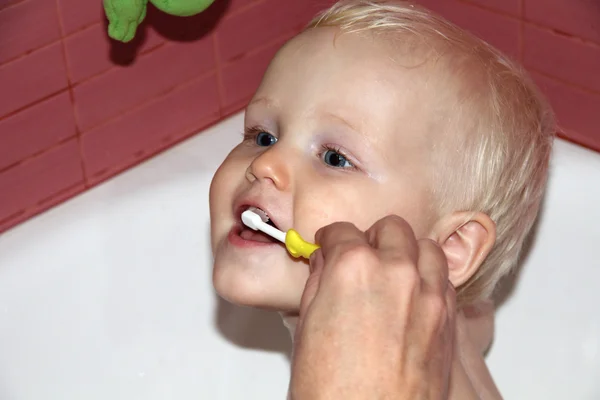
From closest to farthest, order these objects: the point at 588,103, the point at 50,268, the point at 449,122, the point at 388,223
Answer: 1. the point at 388,223
2. the point at 449,122
3. the point at 50,268
4. the point at 588,103

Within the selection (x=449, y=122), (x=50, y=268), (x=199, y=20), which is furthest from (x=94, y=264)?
(x=449, y=122)

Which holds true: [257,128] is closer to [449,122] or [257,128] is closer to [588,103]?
[449,122]

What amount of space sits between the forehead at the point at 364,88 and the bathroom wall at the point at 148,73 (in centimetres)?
40

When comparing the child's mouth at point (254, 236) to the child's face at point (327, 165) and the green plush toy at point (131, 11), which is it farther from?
the green plush toy at point (131, 11)

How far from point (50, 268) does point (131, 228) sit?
138mm

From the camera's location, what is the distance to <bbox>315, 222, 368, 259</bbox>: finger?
106 centimetres

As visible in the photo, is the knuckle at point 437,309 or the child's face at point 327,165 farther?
the child's face at point 327,165

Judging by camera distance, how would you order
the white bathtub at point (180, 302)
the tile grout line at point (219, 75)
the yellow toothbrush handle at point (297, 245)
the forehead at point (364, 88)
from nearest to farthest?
the yellow toothbrush handle at point (297, 245) → the forehead at point (364, 88) → the white bathtub at point (180, 302) → the tile grout line at point (219, 75)

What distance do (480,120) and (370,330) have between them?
15.3 inches

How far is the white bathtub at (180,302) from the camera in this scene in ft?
5.24

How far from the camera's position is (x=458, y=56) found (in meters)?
1.31

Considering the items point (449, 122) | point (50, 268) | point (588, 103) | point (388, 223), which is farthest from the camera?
point (588, 103)

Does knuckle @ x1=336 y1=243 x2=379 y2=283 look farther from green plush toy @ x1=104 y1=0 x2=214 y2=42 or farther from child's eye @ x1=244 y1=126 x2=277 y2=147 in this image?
green plush toy @ x1=104 y1=0 x2=214 y2=42

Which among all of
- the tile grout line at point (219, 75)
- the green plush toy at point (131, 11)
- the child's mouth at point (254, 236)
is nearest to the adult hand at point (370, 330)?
the child's mouth at point (254, 236)
